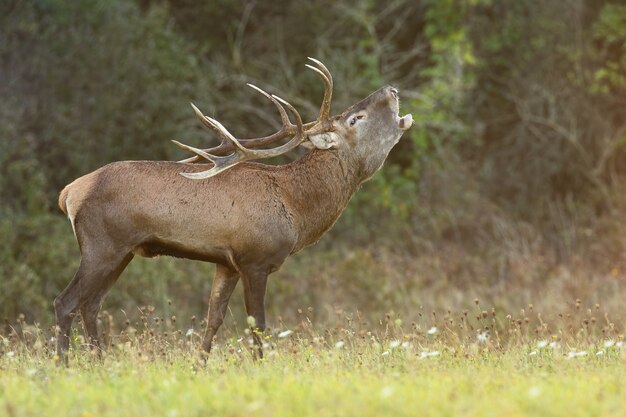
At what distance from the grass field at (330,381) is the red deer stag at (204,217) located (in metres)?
0.57

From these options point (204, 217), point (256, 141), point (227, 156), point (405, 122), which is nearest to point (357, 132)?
point (405, 122)

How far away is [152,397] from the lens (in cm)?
711

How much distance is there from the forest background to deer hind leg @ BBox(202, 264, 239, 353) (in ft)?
25.4

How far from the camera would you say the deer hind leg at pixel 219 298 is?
10711 mm

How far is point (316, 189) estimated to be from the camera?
11008mm

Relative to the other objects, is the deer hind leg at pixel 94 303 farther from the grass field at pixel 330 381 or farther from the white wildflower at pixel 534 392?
the white wildflower at pixel 534 392

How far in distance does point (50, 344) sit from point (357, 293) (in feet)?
34.8

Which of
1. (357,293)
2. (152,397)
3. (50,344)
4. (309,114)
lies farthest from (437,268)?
(152,397)

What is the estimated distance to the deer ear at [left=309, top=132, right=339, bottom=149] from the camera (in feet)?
37.0

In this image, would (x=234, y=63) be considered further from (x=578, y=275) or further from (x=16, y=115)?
(x=578, y=275)

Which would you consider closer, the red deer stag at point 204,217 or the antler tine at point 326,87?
the red deer stag at point 204,217

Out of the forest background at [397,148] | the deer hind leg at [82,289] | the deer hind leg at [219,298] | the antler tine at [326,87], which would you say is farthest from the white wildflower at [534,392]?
the forest background at [397,148]

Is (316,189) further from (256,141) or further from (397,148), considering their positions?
(397,148)

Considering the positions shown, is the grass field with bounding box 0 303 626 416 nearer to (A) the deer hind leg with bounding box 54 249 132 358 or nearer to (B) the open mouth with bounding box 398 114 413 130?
(A) the deer hind leg with bounding box 54 249 132 358
